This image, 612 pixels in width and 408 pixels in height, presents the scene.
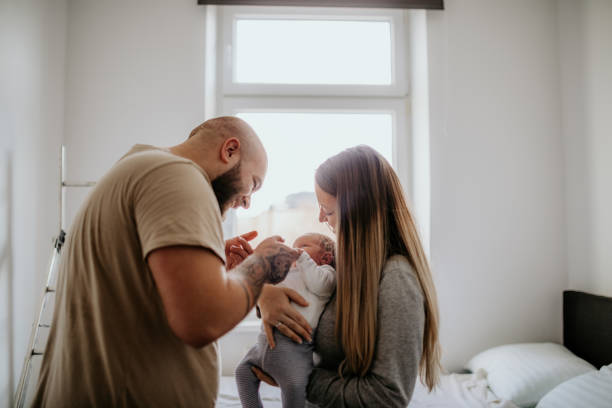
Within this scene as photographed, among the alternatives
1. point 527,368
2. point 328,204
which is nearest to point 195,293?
point 328,204

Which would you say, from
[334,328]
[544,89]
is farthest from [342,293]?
[544,89]

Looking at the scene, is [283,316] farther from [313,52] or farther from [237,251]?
[313,52]

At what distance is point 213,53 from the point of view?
2484 mm

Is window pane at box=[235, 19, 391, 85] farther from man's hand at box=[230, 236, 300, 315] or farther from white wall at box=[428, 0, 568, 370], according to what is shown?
man's hand at box=[230, 236, 300, 315]

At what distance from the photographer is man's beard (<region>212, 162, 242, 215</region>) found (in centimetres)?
110

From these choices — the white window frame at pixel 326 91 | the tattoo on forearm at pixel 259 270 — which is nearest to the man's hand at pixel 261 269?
the tattoo on forearm at pixel 259 270

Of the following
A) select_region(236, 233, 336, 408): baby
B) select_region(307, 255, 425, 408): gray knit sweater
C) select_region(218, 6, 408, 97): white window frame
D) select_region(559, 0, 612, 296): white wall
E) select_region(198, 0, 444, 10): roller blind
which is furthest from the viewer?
select_region(218, 6, 408, 97): white window frame

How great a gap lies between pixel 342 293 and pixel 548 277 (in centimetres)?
183

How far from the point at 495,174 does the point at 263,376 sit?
6.14ft

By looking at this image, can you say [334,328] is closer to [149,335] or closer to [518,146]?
[149,335]

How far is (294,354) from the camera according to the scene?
3.89 ft

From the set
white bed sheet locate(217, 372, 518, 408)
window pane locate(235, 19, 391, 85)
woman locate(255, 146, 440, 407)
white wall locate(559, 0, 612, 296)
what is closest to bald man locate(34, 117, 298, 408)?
woman locate(255, 146, 440, 407)

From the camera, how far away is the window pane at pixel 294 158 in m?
2.57

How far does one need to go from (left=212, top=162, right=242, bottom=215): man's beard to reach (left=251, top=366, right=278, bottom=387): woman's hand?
576mm
